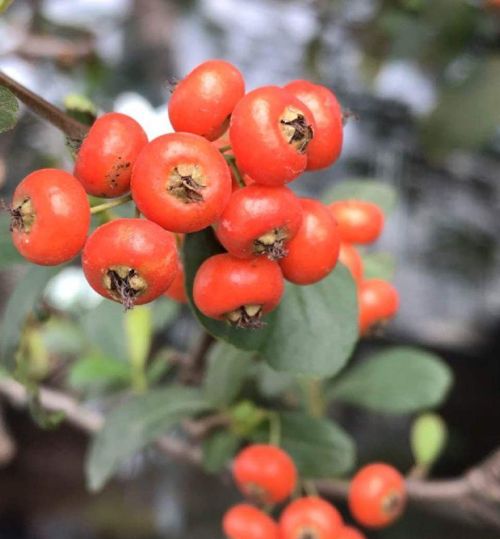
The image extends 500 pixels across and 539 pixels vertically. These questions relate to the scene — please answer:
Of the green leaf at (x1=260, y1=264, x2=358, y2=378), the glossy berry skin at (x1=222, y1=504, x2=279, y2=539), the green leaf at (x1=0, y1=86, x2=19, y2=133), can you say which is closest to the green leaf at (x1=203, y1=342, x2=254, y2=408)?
the glossy berry skin at (x1=222, y1=504, x2=279, y2=539)

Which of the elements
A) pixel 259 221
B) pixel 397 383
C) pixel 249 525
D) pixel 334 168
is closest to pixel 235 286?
pixel 259 221

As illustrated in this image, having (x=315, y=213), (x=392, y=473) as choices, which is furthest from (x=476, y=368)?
(x=315, y=213)

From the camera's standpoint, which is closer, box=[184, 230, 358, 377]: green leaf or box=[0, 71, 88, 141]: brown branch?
box=[0, 71, 88, 141]: brown branch

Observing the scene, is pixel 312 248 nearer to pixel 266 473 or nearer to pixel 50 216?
pixel 50 216

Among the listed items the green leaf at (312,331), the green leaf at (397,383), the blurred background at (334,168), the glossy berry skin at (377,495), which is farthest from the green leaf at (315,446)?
the blurred background at (334,168)

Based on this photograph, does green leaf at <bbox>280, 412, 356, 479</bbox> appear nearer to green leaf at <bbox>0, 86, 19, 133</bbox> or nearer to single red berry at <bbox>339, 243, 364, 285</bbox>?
single red berry at <bbox>339, 243, 364, 285</bbox>
